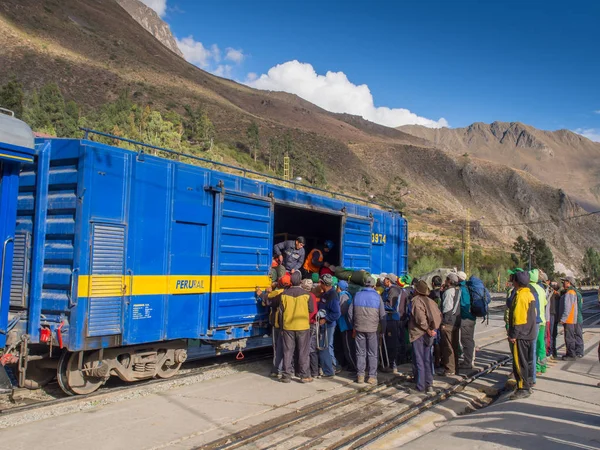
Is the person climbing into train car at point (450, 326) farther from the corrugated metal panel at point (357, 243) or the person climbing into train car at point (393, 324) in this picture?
the corrugated metal panel at point (357, 243)

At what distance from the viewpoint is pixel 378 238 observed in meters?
14.6

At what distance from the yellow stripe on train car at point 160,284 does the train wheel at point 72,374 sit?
38.7 inches

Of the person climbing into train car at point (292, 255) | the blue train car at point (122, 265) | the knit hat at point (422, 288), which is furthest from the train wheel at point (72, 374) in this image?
the knit hat at point (422, 288)

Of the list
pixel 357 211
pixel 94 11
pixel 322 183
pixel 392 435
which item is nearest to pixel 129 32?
pixel 94 11

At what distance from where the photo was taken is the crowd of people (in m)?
8.84

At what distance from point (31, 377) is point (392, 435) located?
5208mm

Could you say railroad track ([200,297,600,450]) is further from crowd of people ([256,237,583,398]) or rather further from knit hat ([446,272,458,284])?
knit hat ([446,272,458,284])

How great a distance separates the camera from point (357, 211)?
13.6 metres

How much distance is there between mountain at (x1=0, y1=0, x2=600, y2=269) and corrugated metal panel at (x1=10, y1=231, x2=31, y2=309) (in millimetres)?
51494

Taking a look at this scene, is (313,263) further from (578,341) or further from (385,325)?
(578,341)

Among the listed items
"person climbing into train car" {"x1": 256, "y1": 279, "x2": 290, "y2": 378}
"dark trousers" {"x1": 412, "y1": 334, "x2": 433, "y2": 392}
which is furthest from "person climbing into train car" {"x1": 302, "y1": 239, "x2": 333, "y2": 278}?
"dark trousers" {"x1": 412, "y1": 334, "x2": 433, "y2": 392}

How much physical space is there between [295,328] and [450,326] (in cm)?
330

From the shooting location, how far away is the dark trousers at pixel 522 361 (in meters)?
8.58

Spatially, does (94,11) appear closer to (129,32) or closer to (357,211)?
(129,32)
